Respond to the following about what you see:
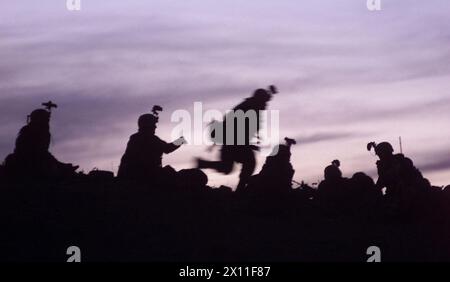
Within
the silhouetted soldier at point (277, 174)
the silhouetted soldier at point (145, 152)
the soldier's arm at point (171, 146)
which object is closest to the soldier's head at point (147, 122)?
the silhouetted soldier at point (145, 152)

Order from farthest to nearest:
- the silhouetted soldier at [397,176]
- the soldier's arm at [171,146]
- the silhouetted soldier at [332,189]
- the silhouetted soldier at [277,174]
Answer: the soldier's arm at [171,146] < the silhouetted soldier at [332,189] < the silhouetted soldier at [397,176] < the silhouetted soldier at [277,174]

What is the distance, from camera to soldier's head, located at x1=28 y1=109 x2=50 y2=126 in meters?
10.4

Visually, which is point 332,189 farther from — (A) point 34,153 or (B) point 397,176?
(A) point 34,153

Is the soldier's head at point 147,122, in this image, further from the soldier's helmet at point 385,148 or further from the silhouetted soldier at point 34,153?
the soldier's helmet at point 385,148

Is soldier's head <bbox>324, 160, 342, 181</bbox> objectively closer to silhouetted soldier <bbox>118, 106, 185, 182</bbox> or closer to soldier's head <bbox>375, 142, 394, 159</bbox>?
soldier's head <bbox>375, 142, 394, 159</bbox>

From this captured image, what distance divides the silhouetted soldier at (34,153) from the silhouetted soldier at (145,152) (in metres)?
0.85

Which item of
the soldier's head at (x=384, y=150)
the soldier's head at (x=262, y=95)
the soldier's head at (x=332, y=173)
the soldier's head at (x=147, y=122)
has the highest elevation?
the soldier's head at (x=262, y=95)

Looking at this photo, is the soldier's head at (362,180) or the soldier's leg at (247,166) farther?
the soldier's head at (362,180)

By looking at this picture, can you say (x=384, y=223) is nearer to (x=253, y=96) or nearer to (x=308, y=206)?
(x=308, y=206)

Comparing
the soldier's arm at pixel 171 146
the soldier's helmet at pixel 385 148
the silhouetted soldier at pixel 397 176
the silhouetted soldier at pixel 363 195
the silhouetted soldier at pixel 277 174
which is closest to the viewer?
the silhouetted soldier at pixel 277 174

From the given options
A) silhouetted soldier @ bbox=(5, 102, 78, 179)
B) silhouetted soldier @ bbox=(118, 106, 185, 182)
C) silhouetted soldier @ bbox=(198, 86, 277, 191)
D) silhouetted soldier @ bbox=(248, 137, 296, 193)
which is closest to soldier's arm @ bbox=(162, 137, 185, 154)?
silhouetted soldier @ bbox=(118, 106, 185, 182)

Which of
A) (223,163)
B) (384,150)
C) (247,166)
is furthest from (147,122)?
(384,150)

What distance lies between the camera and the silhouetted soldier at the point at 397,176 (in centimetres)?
1018
